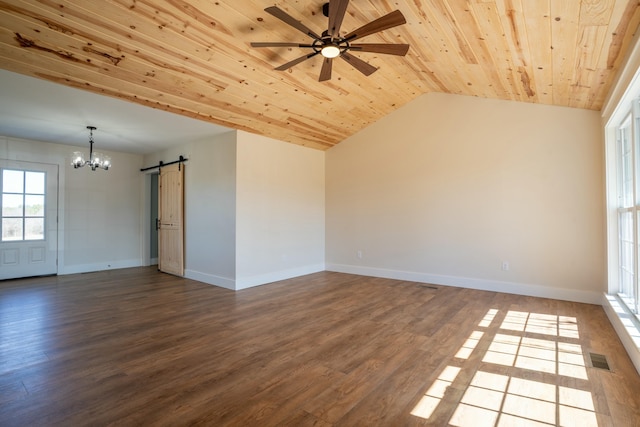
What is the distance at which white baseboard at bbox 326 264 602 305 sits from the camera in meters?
4.45

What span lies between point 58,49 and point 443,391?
4382 mm

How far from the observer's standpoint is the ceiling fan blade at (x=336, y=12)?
230 centimetres

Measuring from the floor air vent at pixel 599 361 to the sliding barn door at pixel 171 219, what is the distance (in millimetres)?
6062

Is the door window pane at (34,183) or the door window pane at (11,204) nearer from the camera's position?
the door window pane at (11,204)

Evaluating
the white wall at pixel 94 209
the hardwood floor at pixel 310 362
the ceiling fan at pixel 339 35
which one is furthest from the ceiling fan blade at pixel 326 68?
the white wall at pixel 94 209

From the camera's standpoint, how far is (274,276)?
588cm

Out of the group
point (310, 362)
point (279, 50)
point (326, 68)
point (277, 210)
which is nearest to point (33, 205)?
point (277, 210)

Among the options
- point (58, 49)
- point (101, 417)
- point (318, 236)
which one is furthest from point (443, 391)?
point (318, 236)

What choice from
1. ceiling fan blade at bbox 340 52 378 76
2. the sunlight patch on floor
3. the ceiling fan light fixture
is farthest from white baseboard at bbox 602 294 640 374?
the ceiling fan light fixture

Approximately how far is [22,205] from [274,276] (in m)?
5.03

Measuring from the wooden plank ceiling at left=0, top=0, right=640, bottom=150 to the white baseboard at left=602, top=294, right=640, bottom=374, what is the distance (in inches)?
95.9

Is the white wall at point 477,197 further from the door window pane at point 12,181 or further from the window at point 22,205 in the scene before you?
the door window pane at point 12,181

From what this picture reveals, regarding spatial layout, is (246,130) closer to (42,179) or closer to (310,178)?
(310,178)

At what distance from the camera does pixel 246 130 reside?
5371mm
